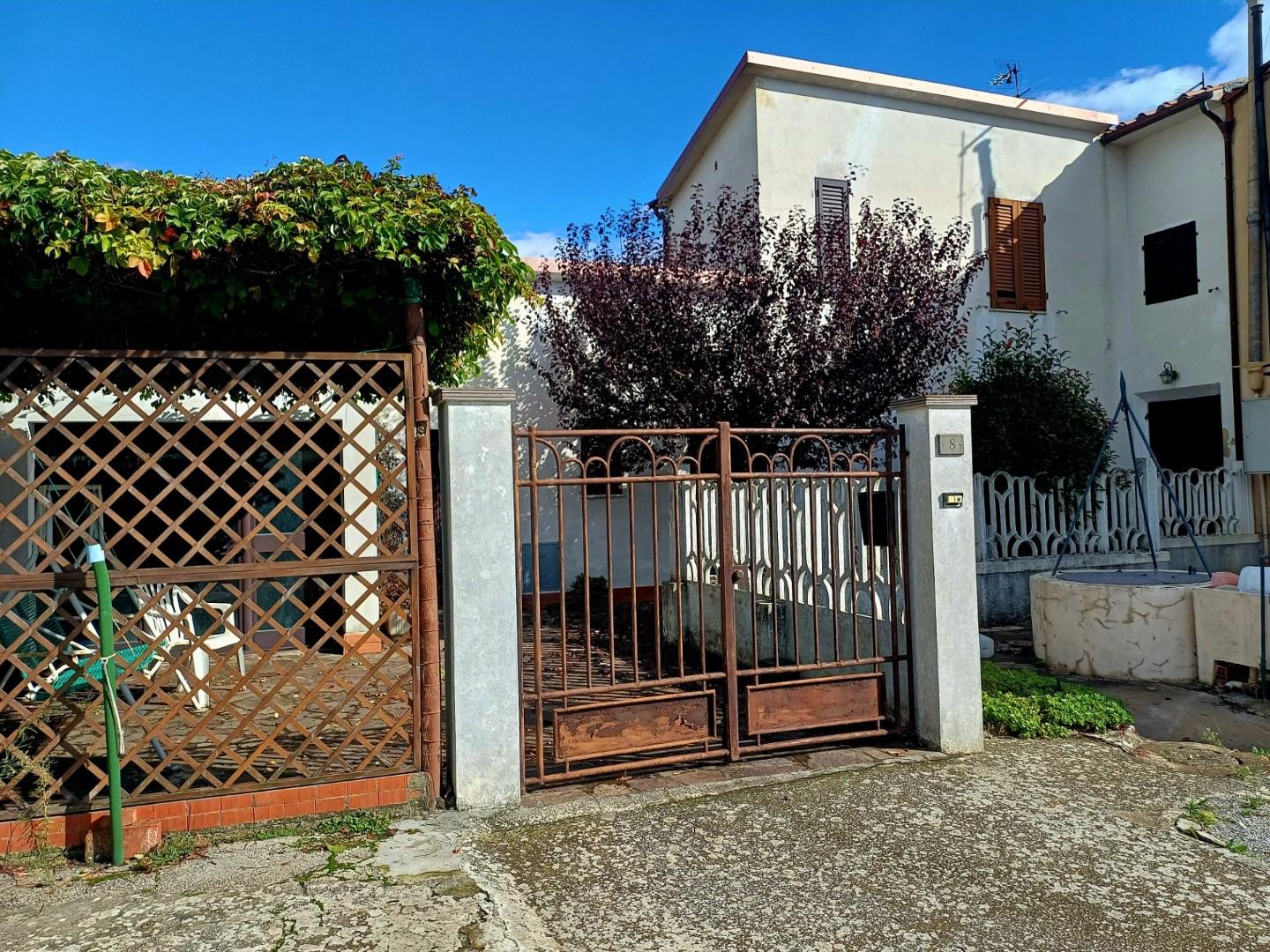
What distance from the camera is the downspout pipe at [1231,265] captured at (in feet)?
41.3

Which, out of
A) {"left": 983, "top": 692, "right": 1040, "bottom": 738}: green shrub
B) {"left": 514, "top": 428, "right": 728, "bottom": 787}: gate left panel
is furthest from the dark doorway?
{"left": 983, "top": 692, "right": 1040, "bottom": 738}: green shrub

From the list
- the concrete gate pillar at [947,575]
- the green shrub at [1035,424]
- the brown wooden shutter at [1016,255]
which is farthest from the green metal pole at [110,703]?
the brown wooden shutter at [1016,255]

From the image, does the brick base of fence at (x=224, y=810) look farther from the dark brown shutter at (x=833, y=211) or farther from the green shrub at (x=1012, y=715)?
the dark brown shutter at (x=833, y=211)

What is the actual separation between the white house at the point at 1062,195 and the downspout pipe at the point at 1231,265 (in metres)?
0.04

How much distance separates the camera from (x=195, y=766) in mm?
4039

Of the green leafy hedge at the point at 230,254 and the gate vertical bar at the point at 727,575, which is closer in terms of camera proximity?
the green leafy hedge at the point at 230,254

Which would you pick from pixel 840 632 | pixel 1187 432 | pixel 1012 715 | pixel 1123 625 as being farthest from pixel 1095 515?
pixel 1012 715

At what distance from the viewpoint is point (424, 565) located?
4426 millimetres

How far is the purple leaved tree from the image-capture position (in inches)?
374

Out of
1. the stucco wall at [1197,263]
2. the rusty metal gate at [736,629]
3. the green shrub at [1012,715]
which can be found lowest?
the green shrub at [1012,715]

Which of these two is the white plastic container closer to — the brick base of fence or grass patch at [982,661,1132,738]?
grass patch at [982,661,1132,738]

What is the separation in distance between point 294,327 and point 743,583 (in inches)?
188

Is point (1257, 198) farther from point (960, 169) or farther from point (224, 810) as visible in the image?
point (224, 810)

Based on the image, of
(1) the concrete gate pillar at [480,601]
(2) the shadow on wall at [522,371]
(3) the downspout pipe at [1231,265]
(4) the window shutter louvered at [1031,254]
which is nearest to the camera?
(1) the concrete gate pillar at [480,601]
